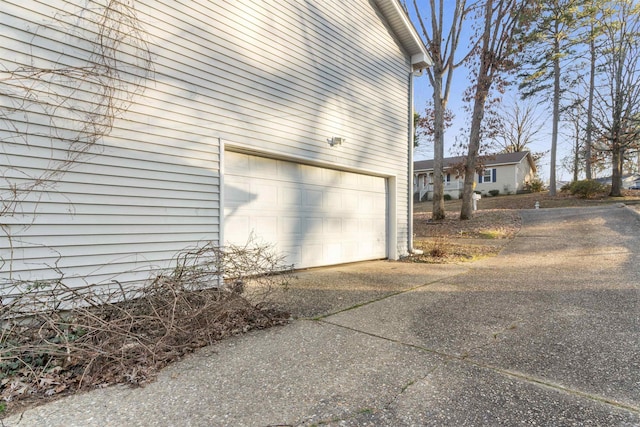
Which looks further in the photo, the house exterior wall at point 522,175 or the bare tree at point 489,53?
the house exterior wall at point 522,175

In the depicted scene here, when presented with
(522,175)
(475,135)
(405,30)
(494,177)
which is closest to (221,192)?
(405,30)

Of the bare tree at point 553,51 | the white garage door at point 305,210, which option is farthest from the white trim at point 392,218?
the bare tree at point 553,51

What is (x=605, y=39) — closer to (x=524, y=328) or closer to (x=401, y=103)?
(x=401, y=103)

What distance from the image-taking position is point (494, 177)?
90.3ft

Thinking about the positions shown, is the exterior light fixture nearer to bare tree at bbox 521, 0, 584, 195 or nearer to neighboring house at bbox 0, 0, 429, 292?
neighboring house at bbox 0, 0, 429, 292

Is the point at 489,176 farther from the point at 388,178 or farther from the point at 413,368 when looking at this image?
the point at 413,368

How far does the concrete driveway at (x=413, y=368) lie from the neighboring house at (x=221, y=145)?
1.63 metres

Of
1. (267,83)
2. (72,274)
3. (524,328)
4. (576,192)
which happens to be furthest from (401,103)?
(576,192)

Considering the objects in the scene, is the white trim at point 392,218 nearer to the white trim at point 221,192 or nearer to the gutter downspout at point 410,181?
the gutter downspout at point 410,181

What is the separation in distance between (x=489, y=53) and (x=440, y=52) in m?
1.75

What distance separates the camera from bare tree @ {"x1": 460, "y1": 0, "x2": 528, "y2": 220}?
38.7 ft

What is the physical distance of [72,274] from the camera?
10.5 ft

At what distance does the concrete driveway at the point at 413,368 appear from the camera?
1848mm

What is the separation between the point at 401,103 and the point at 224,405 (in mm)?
7528
